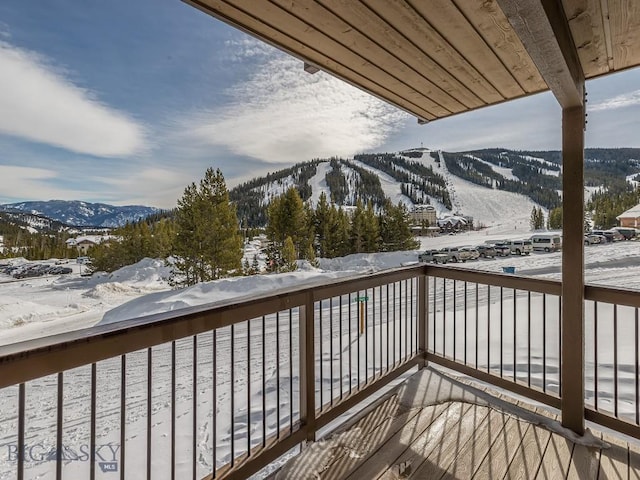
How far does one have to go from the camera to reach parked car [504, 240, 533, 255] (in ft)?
59.9

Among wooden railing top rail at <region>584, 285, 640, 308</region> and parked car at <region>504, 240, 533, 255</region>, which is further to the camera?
parked car at <region>504, 240, 533, 255</region>

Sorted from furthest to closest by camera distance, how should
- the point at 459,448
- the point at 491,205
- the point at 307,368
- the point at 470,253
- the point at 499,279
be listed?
the point at 491,205 < the point at 470,253 < the point at 499,279 < the point at 307,368 < the point at 459,448

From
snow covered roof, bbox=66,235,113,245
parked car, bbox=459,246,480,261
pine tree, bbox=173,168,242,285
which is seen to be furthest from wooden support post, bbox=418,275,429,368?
snow covered roof, bbox=66,235,113,245

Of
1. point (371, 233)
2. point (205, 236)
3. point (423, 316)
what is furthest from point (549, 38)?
point (371, 233)

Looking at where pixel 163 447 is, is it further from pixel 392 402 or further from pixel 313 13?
pixel 313 13

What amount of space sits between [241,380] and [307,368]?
3.13m

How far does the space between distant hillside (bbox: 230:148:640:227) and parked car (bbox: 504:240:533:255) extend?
2.75 m

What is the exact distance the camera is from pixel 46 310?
1886 cm

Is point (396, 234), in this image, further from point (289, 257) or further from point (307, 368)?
point (307, 368)

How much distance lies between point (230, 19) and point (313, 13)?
0.34 meters

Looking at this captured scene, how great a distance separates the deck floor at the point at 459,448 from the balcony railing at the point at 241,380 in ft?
0.44

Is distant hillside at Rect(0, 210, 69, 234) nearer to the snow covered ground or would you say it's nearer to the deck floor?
the snow covered ground

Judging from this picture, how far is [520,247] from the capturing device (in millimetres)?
18938

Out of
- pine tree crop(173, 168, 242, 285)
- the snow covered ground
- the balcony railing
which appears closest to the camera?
the balcony railing
